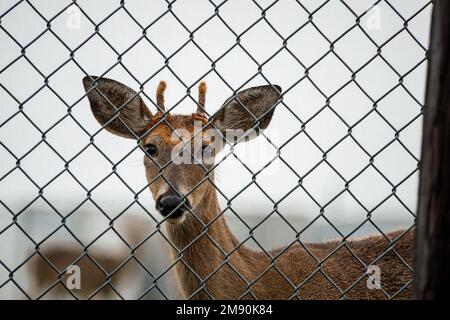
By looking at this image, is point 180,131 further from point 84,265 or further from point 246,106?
point 84,265

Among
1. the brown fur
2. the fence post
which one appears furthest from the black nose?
Answer: the fence post

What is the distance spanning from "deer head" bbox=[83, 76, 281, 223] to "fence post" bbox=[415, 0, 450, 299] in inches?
72.7

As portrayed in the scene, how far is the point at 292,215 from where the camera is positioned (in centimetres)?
1944

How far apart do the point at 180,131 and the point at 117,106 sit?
2.70 ft

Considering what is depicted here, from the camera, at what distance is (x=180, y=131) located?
17.3 feet

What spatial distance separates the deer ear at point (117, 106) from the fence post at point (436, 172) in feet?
7.96

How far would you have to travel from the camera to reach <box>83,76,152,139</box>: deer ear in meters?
4.41

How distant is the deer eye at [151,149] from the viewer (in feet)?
17.6

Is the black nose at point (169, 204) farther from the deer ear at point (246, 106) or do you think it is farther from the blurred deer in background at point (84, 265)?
the blurred deer in background at point (84, 265)

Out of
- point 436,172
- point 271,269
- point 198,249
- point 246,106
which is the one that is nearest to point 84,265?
point 198,249

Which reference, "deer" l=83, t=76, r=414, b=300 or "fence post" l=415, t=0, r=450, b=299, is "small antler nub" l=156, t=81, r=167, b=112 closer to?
A: "deer" l=83, t=76, r=414, b=300

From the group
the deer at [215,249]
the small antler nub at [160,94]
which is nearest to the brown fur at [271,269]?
the deer at [215,249]

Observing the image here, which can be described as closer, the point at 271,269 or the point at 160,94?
the point at 271,269
